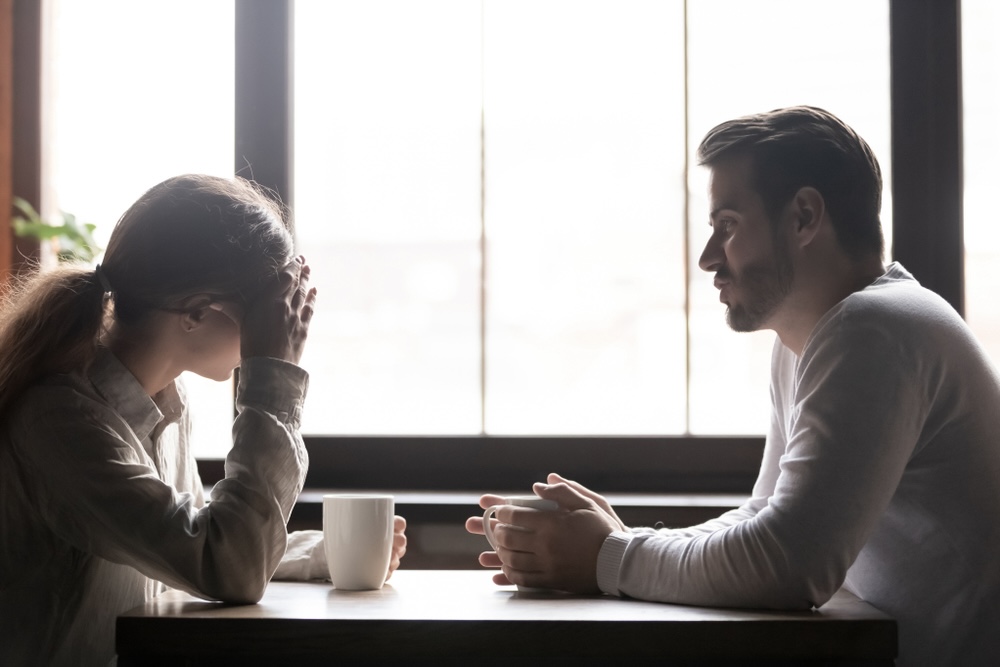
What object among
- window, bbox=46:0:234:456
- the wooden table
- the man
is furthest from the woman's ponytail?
window, bbox=46:0:234:456

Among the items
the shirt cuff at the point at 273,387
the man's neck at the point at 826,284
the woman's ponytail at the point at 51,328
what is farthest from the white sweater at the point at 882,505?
the woman's ponytail at the point at 51,328

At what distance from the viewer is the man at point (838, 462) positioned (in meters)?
1.08

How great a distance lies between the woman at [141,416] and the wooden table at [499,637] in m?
0.10

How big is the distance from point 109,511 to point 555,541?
53 centimetres

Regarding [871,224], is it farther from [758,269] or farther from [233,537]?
[233,537]

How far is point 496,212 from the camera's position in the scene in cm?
220

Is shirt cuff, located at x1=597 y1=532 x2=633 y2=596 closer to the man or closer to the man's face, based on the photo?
the man

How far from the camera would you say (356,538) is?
1.26 metres

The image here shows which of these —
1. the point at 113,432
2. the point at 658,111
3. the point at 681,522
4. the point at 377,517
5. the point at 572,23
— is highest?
the point at 572,23

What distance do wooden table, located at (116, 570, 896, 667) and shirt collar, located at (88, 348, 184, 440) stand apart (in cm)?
31

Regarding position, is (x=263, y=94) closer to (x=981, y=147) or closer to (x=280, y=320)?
(x=280, y=320)

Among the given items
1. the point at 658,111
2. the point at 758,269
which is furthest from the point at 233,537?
the point at 658,111

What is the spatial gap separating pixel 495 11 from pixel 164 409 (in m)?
1.28

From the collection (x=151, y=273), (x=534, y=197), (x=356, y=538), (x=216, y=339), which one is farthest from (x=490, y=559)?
(x=534, y=197)
